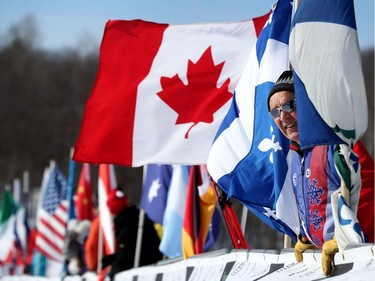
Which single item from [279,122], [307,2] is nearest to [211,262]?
[279,122]

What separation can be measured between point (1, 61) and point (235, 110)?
243ft

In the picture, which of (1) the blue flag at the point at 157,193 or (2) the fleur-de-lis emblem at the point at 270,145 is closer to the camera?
(2) the fleur-de-lis emblem at the point at 270,145

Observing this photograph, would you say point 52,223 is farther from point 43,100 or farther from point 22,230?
point 43,100

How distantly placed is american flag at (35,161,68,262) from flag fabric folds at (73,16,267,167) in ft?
31.4

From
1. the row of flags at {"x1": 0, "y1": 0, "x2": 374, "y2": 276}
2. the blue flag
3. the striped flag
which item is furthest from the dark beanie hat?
the striped flag

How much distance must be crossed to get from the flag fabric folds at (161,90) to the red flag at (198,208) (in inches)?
38.8

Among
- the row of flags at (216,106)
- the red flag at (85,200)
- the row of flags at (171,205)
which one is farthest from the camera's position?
the red flag at (85,200)

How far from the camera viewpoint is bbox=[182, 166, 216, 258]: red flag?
10.3 meters

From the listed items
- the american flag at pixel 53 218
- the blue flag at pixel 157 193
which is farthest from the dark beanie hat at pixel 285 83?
the american flag at pixel 53 218

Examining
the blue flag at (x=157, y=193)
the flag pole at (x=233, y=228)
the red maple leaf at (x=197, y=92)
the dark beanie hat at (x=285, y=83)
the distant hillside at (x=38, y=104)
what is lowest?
the flag pole at (x=233, y=228)

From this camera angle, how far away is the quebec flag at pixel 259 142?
6.71 meters

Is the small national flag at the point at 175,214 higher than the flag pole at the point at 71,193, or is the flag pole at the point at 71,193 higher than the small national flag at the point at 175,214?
the flag pole at the point at 71,193

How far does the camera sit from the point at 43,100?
72.1 m

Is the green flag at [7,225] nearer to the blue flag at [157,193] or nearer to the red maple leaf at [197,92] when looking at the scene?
the blue flag at [157,193]
